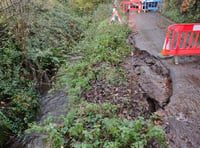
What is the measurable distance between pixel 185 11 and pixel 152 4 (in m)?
5.33

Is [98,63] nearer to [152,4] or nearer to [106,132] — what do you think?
[106,132]

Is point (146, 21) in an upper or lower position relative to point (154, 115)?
upper

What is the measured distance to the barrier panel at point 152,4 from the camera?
1341 cm

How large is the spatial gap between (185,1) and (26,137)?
31.9 ft

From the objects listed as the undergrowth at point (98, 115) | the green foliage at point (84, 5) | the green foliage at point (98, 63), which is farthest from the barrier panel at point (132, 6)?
the green foliage at point (98, 63)

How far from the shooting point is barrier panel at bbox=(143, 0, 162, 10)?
13406mm

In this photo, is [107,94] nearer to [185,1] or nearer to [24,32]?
[24,32]

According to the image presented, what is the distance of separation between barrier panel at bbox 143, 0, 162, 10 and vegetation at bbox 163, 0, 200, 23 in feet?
8.75

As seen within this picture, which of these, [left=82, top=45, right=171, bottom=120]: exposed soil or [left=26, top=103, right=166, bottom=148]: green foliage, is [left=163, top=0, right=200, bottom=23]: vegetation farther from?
[left=26, top=103, right=166, bottom=148]: green foliage

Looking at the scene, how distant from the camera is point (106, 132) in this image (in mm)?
3135

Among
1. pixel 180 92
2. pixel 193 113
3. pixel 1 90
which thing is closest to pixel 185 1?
pixel 180 92

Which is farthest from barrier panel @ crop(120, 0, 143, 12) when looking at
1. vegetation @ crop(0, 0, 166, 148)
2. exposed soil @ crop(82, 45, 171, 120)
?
exposed soil @ crop(82, 45, 171, 120)

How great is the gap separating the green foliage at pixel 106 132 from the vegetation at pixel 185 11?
737cm

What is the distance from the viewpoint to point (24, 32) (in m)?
6.35
